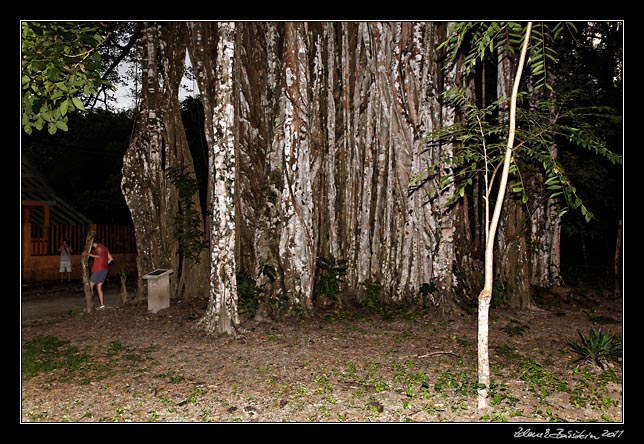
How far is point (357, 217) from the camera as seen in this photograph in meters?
9.23

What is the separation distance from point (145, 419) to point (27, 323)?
197 inches

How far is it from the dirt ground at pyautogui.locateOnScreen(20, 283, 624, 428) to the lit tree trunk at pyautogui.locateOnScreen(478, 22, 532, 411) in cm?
24

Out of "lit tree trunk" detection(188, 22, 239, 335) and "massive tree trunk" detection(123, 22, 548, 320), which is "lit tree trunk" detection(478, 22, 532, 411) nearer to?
"lit tree trunk" detection(188, 22, 239, 335)

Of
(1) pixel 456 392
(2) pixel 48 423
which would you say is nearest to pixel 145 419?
(2) pixel 48 423

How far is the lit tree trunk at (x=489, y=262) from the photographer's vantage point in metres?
4.14

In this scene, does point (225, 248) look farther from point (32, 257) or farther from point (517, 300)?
point (32, 257)

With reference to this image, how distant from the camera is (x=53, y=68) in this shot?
527 cm

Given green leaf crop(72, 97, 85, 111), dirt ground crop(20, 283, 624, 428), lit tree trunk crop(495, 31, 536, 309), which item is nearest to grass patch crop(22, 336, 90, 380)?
dirt ground crop(20, 283, 624, 428)

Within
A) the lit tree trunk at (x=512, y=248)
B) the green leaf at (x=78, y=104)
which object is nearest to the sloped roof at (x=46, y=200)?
the green leaf at (x=78, y=104)

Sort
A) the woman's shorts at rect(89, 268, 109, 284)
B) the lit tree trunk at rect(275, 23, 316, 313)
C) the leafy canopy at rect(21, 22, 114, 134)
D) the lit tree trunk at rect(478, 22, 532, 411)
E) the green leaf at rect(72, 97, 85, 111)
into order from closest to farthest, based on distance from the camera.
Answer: the lit tree trunk at rect(478, 22, 532, 411)
the green leaf at rect(72, 97, 85, 111)
the leafy canopy at rect(21, 22, 114, 134)
the lit tree trunk at rect(275, 23, 316, 313)
the woman's shorts at rect(89, 268, 109, 284)

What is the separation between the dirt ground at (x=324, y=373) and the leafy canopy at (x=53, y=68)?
2684mm

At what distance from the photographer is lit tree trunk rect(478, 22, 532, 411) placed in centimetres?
414

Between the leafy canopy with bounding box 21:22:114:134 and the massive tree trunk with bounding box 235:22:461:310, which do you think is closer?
the leafy canopy with bounding box 21:22:114:134

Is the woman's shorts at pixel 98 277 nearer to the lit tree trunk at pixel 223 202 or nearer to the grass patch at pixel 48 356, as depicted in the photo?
the grass patch at pixel 48 356
